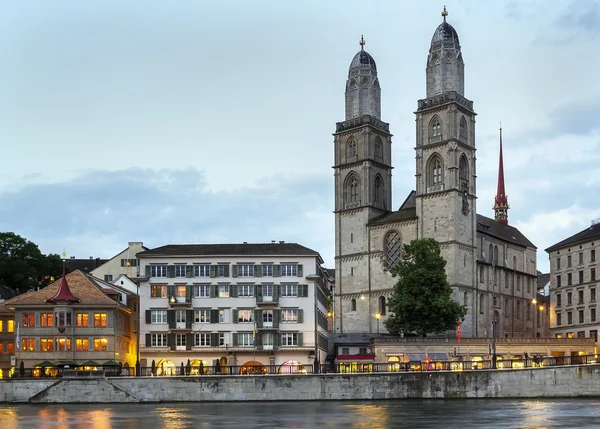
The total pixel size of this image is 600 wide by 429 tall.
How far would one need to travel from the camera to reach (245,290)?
358 ft

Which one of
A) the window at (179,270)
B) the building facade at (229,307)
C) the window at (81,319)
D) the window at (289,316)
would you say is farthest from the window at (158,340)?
the window at (289,316)

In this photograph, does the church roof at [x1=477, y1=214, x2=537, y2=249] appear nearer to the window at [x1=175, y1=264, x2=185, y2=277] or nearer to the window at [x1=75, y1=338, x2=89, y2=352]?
the window at [x1=175, y1=264, x2=185, y2=277]

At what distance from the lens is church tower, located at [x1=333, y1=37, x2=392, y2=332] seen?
140 metres

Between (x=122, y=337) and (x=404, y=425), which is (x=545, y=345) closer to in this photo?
(x=122, y=337)

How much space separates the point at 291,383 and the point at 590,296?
2165 inches

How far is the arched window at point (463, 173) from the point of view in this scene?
436 ft

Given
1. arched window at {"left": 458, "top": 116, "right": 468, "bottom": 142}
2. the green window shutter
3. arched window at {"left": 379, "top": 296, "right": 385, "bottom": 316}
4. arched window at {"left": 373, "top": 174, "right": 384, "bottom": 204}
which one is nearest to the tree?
arched window at {"left": 379, "top": 296, "right": 385, "bottom": 316}

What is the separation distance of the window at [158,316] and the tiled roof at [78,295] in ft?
18.8

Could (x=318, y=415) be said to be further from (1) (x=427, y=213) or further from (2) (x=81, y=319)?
(1) (x=427, y=213)

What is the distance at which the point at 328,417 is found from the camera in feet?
216

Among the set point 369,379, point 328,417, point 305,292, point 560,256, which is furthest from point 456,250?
point 328,417

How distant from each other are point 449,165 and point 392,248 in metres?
13.6

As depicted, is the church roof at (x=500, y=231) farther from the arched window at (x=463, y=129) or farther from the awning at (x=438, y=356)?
the awning at (x=438, y=356)

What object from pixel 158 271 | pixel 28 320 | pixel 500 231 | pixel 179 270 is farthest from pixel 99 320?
pixel 500 231
